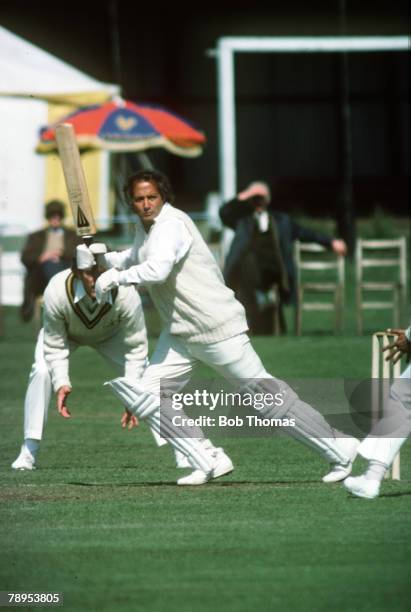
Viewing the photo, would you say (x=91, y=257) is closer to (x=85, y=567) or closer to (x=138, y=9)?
(x=85, y=567)

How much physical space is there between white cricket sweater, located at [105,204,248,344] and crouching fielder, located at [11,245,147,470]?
665mm

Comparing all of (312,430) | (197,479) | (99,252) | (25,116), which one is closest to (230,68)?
(25,116)

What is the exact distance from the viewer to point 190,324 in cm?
862

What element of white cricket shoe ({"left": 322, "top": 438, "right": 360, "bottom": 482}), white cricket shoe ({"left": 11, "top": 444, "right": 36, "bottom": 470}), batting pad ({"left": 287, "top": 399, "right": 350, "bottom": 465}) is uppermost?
batting pad ({"left": 287, "top": 399, "right": 350, "bottom": 465})

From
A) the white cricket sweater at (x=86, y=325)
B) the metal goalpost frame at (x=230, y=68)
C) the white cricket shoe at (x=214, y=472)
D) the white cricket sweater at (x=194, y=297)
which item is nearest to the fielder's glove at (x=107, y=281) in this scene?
the white cricket sweater at (x=194, y=297)

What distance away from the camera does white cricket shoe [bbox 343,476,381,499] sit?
8.23 meters

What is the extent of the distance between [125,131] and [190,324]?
13.2 meters

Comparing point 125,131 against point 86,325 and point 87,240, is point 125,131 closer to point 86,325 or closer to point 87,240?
point 86,325

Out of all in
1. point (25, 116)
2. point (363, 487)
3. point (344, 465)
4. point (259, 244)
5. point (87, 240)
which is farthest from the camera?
point (25, 116)

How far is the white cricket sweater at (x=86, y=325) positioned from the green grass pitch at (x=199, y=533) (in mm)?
710

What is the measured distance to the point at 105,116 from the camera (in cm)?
2148

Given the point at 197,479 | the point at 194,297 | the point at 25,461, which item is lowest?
the point at 25,461

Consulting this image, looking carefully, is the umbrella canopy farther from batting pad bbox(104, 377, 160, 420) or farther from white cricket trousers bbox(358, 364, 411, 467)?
white cricket trousers bbox(358, 364, 411, 467)

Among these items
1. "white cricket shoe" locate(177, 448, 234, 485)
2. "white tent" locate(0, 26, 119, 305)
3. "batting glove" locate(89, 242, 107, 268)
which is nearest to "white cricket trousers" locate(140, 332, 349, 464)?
"white cricket shoe" locate(177, 448, 234, 485)
